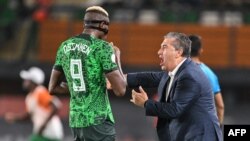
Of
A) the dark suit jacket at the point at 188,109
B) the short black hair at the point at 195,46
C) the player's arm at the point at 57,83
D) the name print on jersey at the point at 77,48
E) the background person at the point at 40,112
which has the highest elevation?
the name print on jersey at the point at 77,48

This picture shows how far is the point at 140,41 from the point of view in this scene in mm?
20438

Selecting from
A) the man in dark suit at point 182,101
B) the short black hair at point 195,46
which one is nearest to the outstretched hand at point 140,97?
the man in dark suit at point 182,101

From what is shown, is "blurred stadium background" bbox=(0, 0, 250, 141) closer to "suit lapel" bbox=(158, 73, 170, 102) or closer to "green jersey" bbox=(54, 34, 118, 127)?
"suit lapel" bbox=(158, 73, 170, 102)

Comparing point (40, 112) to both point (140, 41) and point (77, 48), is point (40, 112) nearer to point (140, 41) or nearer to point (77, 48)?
point (77, 48)

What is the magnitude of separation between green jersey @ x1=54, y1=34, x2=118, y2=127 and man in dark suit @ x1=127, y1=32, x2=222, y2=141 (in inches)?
12.5

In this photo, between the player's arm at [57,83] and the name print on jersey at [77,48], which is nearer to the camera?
the name print on jersey at [77,48]

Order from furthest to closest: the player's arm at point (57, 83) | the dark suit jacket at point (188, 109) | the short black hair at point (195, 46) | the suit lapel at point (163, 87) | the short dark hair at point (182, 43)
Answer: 1. the short black hair at point (195, 46)
2. the player's arm at point (57, 83)
3. the suit lapel at point (163, 87)
4. the short dark hair at point (182, 43)
5. the dark suit jacket at point (188, 109)

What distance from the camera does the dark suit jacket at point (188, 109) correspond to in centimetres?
762

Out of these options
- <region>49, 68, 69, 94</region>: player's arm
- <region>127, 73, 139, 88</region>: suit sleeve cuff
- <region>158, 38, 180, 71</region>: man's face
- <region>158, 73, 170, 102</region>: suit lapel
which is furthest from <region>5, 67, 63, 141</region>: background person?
<region>158, 38, 180, 71</region>: man's face

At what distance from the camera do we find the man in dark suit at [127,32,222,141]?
7.64 meters

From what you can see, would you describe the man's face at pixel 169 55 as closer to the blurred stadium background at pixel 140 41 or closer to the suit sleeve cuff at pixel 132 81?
the suit sleeve cuff at pixel 132 81

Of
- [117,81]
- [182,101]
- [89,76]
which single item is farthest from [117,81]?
[182,101]

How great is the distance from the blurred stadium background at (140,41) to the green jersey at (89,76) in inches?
442

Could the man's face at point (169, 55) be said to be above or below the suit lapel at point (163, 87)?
above
